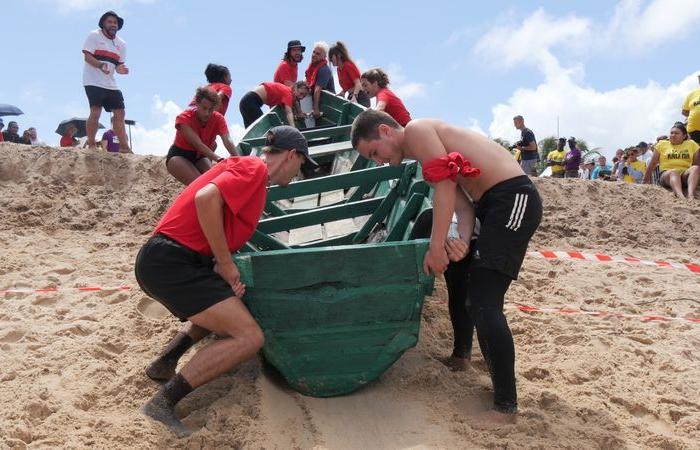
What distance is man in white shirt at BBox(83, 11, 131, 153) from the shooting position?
8195mm

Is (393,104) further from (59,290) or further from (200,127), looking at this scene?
(59,290)

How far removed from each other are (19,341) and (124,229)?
3515 mm

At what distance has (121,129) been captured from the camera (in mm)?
8914

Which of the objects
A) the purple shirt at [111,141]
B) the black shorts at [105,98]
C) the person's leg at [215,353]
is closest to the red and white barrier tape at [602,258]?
the person's leg at [215,353]

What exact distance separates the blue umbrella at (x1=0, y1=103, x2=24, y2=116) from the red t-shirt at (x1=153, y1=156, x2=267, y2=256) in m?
13.5

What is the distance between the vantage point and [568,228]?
26.8 feet

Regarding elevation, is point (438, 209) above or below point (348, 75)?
below

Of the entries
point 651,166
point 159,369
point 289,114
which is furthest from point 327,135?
point 651,166

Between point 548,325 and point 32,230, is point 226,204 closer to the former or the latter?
point 548,325

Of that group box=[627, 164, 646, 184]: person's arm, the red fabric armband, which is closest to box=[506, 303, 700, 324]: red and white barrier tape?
the red fabric armband

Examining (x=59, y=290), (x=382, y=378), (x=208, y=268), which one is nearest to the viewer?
(x=208, y=268)

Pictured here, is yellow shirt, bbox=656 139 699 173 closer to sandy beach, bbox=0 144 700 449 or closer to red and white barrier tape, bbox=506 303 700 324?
sandy beach, bbox=0 144 700 449

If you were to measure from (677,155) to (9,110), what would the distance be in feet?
46.4

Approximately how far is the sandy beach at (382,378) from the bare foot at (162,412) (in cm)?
5
